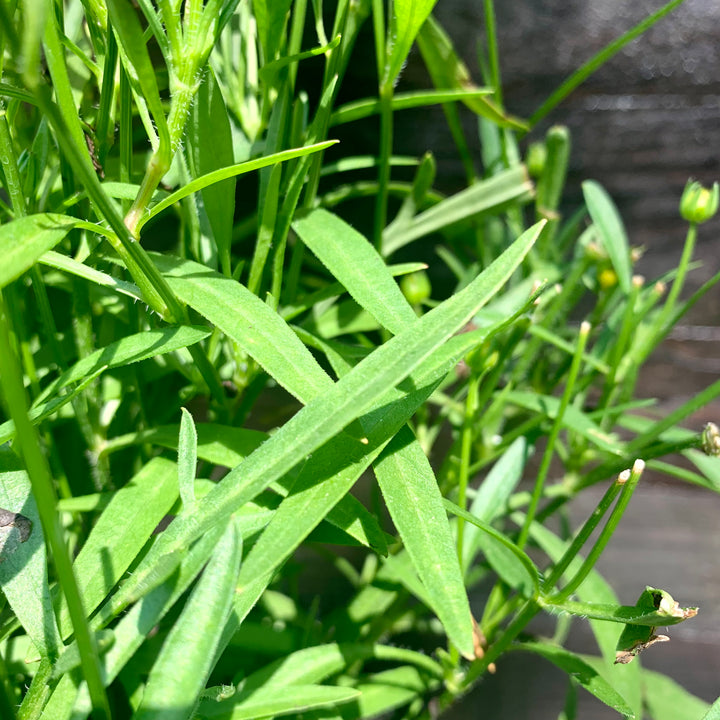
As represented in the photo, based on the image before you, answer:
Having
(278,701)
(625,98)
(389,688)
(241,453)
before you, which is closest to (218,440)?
(241,453)

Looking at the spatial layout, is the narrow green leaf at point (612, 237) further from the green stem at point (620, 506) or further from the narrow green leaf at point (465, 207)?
the green stem at point (620, 506)

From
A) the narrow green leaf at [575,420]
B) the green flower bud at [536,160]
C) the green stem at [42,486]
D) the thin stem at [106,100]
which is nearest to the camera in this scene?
the green stem at [42,486]

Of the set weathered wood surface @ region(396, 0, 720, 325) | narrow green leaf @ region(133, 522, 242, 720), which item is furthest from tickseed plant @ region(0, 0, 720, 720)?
weathered wood surface @ region(396, 0, 720, 325)

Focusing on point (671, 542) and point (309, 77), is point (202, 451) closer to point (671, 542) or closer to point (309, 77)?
point (309, 77)

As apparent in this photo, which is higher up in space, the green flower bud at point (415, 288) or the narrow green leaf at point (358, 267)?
the narrow green leaf at point (358, 267)

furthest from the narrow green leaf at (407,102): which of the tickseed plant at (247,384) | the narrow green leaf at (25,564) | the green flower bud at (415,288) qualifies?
the narrow green leaf at (25,564)

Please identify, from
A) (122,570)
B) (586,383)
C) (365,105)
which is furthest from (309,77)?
(122,570)

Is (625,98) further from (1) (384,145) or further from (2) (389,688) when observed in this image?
(2) (389,688)
